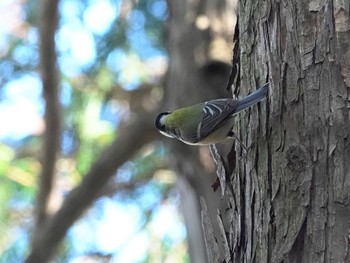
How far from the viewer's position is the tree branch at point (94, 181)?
3420 mm

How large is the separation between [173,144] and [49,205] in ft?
3.31

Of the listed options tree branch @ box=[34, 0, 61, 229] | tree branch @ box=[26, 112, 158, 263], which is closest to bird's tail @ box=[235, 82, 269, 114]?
tree branch @ box=[26, 112, 158, 263]

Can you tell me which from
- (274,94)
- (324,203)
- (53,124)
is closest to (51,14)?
(53,124)

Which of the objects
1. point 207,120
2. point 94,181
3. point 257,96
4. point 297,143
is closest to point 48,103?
point 94,181

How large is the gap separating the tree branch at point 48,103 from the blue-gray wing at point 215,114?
1.67 m

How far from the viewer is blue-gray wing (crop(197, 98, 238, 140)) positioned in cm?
165

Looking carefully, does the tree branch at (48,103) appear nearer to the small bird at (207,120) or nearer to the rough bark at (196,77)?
the rough bark at (196,77)

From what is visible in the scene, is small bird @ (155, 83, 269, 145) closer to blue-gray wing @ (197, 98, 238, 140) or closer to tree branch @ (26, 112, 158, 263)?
blue-gray wing @ (197, 98, 238, 140)

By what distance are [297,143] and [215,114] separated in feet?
1.60

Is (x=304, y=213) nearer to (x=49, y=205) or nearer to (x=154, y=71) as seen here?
(x=49, y=205)

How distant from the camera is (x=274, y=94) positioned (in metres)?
1.44

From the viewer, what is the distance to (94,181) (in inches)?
136

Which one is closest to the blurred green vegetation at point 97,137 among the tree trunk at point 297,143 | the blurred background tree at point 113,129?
the blurred background tree at point 113,129

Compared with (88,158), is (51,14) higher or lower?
higher
